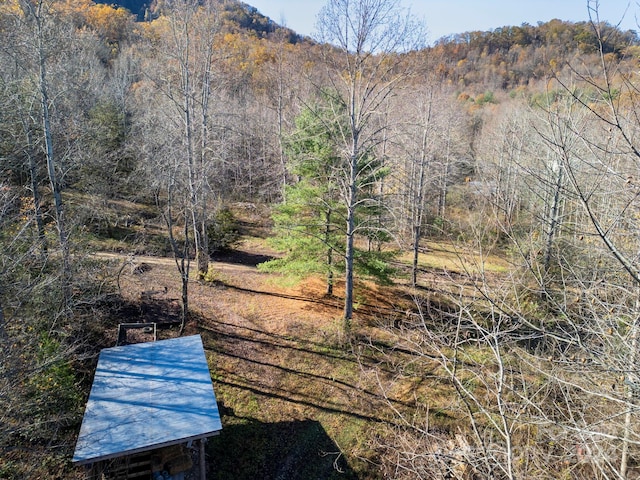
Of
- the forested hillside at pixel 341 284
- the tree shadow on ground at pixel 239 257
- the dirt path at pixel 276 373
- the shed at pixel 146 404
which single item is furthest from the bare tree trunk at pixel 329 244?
the tree shadow on ground at pixel 239 257

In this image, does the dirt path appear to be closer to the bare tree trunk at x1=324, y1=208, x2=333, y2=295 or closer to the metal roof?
the bare tree trunk at x1=324, y1=208, x2=333, y2=295

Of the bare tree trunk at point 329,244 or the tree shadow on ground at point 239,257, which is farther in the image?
the tree shadow on ground at point 239,257

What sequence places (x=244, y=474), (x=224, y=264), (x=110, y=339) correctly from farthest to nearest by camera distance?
1. (x=224, y=264)
2. (x=110, y=339)
3. (x=244, y=474)

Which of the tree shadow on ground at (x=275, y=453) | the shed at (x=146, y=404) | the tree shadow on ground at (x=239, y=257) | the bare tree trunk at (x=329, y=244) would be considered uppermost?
the bare tree trunk at (x=329, y=244)

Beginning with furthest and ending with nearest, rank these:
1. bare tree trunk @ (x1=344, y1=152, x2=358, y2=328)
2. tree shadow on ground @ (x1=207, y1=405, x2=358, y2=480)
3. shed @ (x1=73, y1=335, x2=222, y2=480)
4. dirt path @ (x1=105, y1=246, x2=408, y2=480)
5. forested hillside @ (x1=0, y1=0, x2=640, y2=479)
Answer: bare tree trunk @ (x1=344, y1=152, x2=358, y2=328) → dirt path @ (x1=105, y1=246, x2=408, y2=480) → tree shadow on ground @ (x1=207, y1=405, x2=358, y2=480) → shed @ (x1=73, y1=335, x2=222, y2=480) → forested hillside @ (x1=0, y1=0, x2=640, y2=479)

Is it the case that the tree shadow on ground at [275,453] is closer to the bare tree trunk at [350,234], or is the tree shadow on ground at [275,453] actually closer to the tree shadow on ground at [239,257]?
the bare tree trunk at [350,234]

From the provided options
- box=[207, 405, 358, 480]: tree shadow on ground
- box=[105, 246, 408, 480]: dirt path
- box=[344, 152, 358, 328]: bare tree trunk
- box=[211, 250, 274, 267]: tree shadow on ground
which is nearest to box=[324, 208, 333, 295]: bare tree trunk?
box=[344, 152, 358, 328]: bare tree trunk

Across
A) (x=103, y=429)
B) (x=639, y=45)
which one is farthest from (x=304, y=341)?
(x=639, y=45)

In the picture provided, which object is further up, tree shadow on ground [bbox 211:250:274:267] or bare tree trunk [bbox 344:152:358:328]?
bare tree trunk [bbox 344:152:358:328]

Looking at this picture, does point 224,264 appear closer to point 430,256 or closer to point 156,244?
point 156,244
